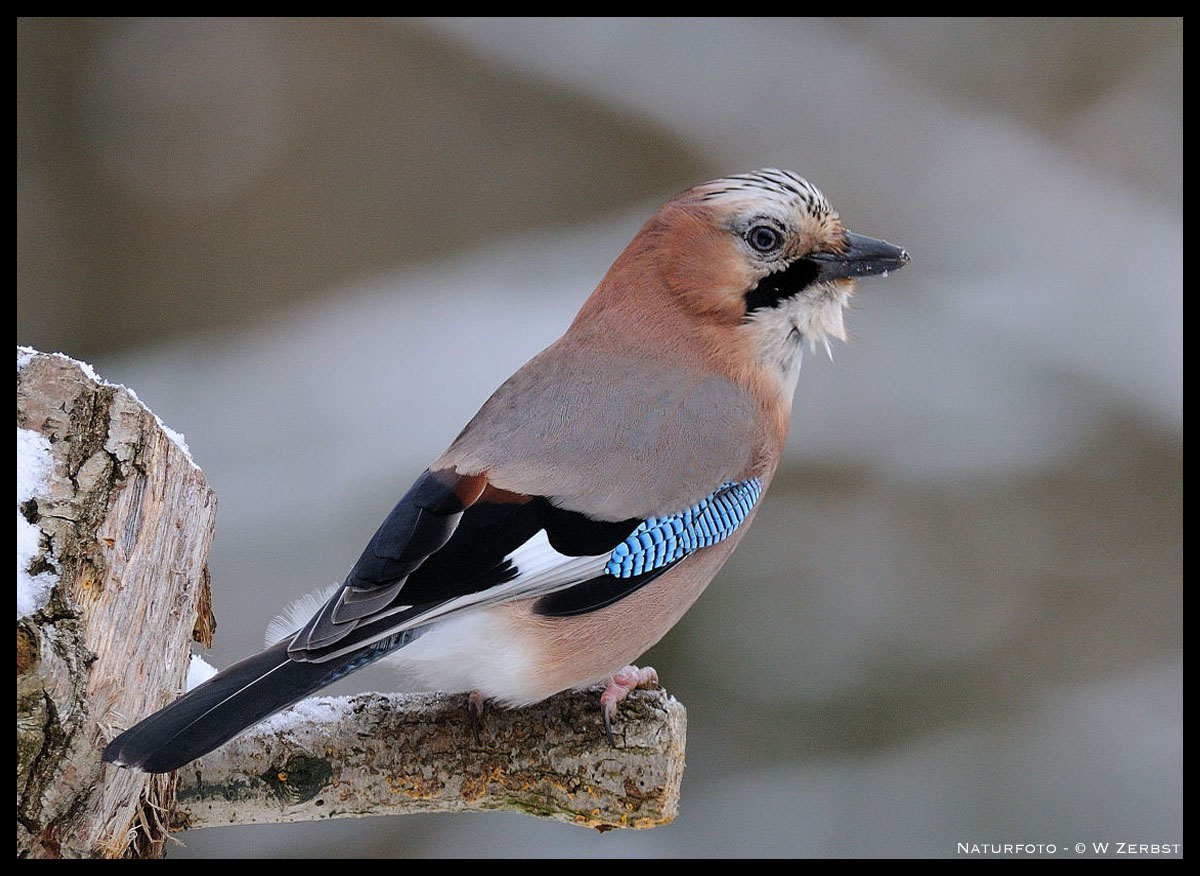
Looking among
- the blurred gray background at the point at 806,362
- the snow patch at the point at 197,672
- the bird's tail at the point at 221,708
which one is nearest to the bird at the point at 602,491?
the bird's tail at the point at 221,708

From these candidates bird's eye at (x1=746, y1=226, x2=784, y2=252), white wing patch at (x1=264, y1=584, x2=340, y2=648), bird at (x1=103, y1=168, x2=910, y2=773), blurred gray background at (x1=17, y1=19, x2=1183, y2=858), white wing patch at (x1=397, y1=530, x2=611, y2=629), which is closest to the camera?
bird at (x1=103, y1=168, x2=910, y2=773)

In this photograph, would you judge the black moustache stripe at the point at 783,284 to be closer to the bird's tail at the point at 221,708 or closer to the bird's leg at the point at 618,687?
the bird's leg at the point at 618,687

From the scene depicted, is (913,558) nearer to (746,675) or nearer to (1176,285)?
A: (746,675)

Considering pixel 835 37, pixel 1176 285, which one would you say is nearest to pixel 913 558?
pixel 1176 285

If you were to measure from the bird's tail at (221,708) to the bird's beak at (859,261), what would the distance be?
49.5 inches

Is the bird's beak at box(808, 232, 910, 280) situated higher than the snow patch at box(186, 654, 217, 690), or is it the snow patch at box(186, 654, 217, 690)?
the bird's beak at box(808, 232, 910, 280)

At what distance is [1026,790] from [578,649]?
124 inches

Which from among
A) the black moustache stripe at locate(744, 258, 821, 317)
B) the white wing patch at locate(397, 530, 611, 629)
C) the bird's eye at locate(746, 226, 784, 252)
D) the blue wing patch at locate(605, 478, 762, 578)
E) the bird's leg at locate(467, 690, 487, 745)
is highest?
the bird's eye at locate(746, 226, 784, 252)

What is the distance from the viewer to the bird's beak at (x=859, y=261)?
2514 mm

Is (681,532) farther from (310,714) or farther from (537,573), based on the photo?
(310,714)

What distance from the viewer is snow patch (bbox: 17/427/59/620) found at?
1747 millimetres

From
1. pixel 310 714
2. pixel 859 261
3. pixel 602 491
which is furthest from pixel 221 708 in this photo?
pixel 859 261

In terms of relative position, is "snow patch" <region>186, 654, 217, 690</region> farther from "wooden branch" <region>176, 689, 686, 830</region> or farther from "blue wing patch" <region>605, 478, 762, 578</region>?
"blue wing patch" <region>605, 478, 762, 578</region>

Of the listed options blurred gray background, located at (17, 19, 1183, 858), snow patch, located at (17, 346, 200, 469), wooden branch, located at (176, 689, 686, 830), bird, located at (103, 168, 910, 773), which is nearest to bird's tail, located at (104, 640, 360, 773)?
bird, located at (103, 168, 910, 773)
